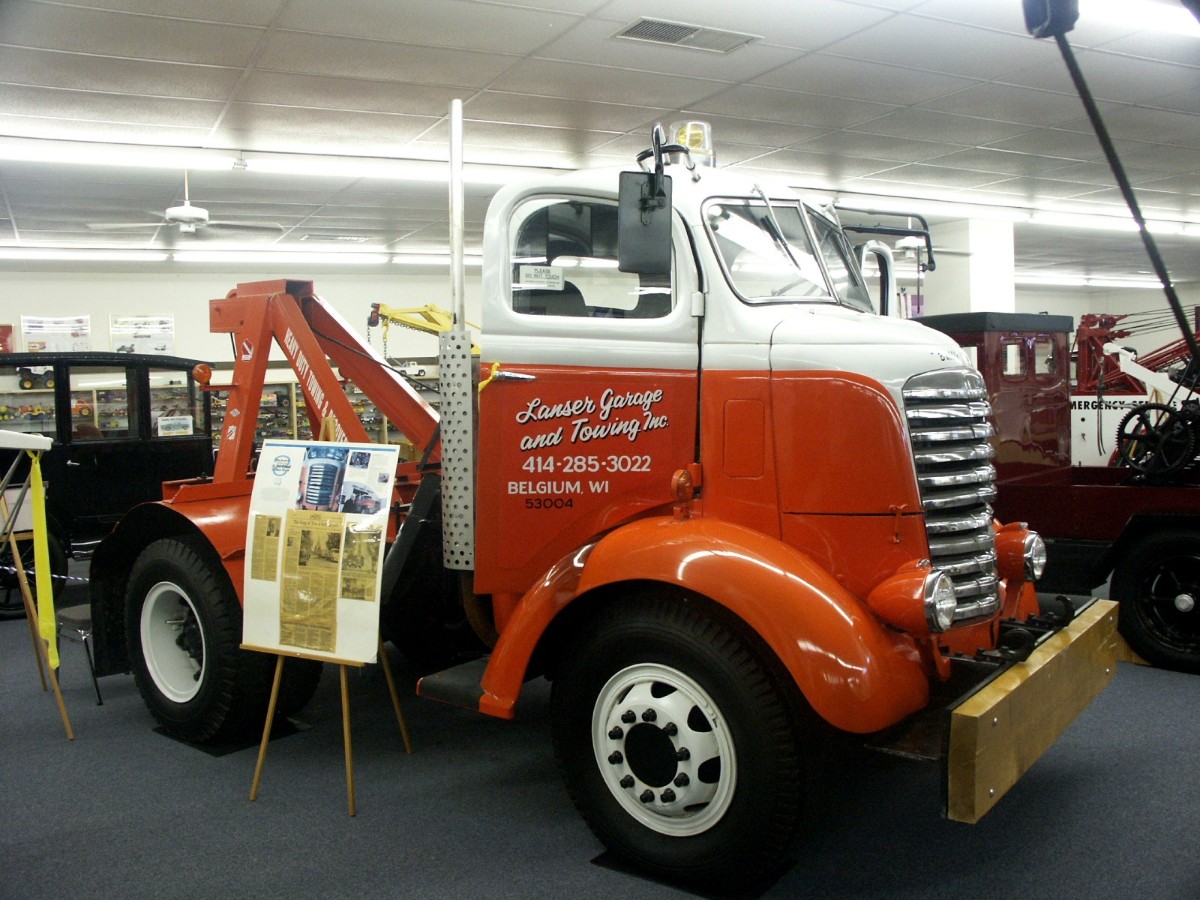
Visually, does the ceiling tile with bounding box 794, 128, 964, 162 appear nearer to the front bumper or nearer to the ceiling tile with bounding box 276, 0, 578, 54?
the ceiling tile with bounding box 276, 0, 578, 54

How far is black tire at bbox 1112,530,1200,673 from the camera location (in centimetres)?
516

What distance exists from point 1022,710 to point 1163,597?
3134 mm

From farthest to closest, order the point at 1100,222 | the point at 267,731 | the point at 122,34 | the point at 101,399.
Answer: the point at 1100,222 < the point at 101,399 < the point at 122,34 < the point at 267,731

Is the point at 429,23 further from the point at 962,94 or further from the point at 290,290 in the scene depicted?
the point at 962,94

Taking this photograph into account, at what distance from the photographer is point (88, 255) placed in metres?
12.7

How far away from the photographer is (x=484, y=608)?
377 centimetres

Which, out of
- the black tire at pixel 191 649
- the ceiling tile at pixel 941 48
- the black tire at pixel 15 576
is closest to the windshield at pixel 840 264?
the black tire at pixel 191 649

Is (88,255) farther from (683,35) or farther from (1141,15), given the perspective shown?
(1141,15)

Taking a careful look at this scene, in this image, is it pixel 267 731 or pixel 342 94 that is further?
pixel 342 94

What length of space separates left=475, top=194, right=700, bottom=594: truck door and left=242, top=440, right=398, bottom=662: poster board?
41 centimetres

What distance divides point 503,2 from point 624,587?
13.1ft

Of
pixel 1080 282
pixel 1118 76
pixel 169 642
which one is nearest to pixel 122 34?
pixel 169 642

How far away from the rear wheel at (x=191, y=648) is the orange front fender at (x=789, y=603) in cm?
168

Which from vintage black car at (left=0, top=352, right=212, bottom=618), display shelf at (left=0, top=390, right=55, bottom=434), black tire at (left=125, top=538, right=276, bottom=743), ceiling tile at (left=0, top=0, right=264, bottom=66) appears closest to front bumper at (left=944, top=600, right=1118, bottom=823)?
black tire at (left=125, top=538, right=276, bottom=743)
